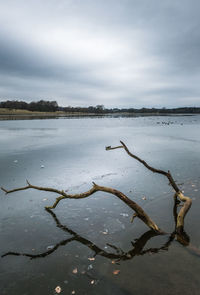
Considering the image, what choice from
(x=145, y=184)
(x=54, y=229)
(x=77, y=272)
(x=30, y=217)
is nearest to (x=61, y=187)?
(x=30, y=217)

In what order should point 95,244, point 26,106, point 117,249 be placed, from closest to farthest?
point 117,249 → point 95,244 → point 26,106

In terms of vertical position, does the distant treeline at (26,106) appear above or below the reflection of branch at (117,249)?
above

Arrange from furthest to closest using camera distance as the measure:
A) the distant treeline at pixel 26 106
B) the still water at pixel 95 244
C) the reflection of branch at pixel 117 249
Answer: the distant treeline at pixel 26 106, the reflection of branch at pixel 117 249, the still water at pixel 95 244

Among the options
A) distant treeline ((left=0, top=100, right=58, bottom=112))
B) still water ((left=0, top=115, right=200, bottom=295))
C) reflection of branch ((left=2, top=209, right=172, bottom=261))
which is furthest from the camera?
distant treeline ((left=0, top=100, right=58, bottom=112))

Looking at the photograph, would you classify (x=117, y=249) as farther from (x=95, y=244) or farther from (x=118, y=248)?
(x=95, y=244)

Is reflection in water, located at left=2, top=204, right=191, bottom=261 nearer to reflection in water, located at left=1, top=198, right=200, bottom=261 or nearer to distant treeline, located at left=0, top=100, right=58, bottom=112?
reflection in water, located at left=1, top=198, right=200, bottom=261

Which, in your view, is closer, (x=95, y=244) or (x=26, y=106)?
(x=95, y=244)

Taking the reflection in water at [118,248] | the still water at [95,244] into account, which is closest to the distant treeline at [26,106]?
the still water at [95,244]

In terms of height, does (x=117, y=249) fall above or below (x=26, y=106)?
below

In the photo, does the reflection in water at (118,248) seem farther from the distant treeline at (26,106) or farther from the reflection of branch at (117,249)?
the distant treeline at (26,106)

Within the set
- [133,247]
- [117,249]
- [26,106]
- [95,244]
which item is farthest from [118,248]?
[26,106]

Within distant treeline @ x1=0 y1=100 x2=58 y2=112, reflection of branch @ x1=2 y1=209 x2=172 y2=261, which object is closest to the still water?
reflection of branch @ x1=2 y1=209 x2=172 y2=261

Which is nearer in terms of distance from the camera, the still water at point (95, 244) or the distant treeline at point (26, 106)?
the still water at point (95, 244)

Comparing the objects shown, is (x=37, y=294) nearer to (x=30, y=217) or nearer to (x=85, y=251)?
(x=85, y=251)
